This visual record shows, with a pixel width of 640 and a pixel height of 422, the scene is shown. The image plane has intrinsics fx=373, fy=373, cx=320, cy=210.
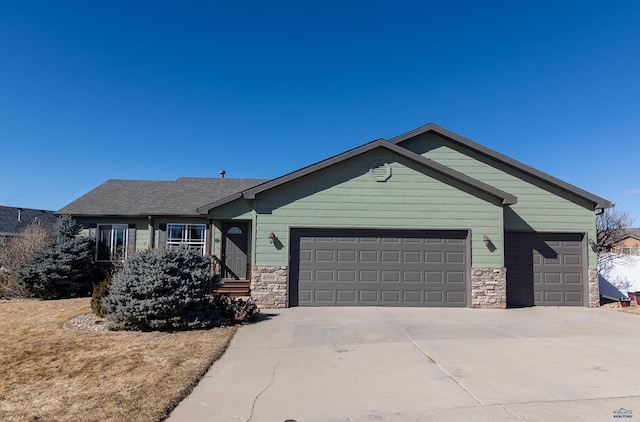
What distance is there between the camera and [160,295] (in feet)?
26.7

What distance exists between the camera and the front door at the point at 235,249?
14.7m

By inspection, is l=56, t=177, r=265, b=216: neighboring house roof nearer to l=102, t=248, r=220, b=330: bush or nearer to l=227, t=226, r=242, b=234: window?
l=227, t=226, r=242, b=234: window

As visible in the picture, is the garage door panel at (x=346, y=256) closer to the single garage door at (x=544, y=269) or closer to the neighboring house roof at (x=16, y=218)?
the single garage door at (x=544, y=269)

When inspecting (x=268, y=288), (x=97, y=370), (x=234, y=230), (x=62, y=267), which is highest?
(x=234, y=230)

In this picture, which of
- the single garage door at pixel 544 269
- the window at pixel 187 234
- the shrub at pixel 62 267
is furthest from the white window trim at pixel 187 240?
the single garage door at pixel 544 269

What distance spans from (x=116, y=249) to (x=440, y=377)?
47.2 feet

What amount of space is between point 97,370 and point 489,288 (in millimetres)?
10439

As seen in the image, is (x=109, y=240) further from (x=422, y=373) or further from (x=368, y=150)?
(x=422, y=373)

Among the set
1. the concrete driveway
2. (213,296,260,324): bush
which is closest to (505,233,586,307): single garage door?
the concrete driveway

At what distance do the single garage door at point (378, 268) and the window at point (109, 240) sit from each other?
8.51 meters

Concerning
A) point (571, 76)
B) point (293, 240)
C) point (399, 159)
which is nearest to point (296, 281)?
point (293, 240)

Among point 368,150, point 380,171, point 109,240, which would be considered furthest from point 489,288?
point 109,240

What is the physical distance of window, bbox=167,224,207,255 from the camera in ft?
50.8

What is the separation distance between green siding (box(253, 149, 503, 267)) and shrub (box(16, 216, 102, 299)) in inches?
290
